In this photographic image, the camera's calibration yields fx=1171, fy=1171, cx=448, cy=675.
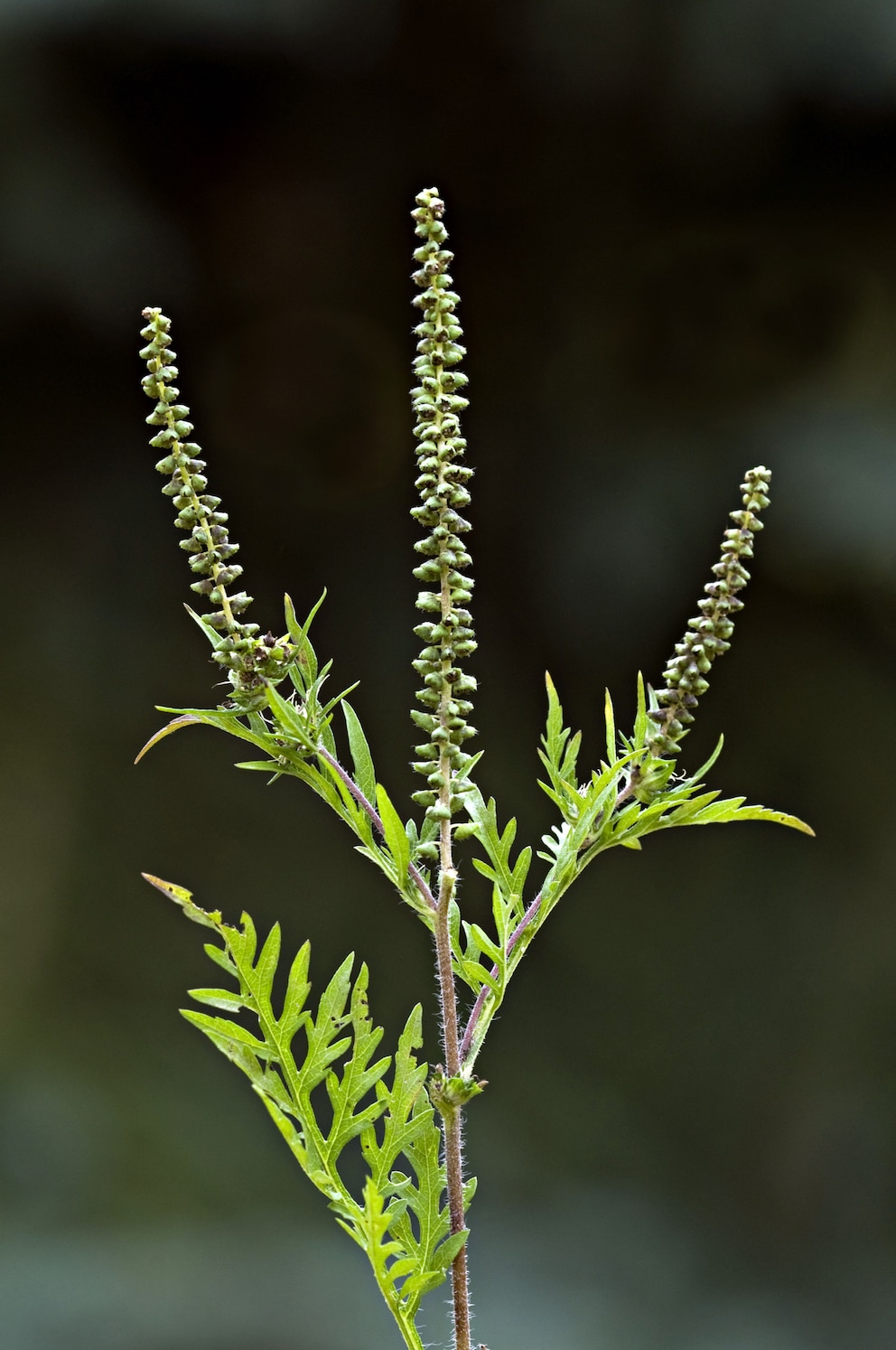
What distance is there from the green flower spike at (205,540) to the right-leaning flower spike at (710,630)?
173mm

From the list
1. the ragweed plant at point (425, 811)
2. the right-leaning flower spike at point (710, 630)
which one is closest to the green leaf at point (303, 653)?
the ragweed plant at point (425, 811)

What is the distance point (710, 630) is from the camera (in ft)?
1.66

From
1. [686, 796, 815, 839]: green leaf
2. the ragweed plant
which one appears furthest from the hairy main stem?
[686, 796, 815, 839]: green leaf

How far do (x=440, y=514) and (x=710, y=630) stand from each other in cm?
13

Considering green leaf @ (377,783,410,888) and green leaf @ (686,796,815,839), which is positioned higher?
green leaf @ (686,796,815,839)

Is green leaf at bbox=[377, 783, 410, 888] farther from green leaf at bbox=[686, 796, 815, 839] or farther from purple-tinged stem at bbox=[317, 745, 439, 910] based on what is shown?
green leaf at bbox=[686, 796, 815, 839]

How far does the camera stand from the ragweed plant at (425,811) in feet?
1.61

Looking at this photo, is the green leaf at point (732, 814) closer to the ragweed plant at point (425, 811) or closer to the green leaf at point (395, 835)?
the ragweed plant at point (425, 811)

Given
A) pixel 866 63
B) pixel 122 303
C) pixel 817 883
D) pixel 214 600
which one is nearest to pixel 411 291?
pixel 122 303

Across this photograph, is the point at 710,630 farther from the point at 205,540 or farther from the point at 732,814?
the point at 205,540

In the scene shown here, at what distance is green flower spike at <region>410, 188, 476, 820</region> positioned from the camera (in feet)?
1.56

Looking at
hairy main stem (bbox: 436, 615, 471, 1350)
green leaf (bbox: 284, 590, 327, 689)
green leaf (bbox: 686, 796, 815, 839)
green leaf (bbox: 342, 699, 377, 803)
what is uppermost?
green leaf (bbox: 284, 590, 327, 689)

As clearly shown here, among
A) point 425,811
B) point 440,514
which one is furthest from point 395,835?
point 440,514

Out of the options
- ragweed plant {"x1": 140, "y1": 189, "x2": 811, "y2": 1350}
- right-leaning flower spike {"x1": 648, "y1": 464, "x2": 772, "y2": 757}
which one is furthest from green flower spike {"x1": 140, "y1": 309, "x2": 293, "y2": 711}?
right-leaning flower spike {"x1": 648, "y1": 464, "x2": 772, "y2": 757}
